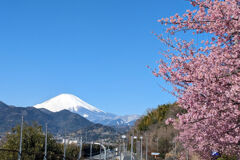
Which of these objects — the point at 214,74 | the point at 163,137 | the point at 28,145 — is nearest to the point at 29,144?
the point at 28,145

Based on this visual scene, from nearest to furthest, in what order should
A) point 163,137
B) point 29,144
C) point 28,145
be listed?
point 28,145 < point 29,144 < point 163,137

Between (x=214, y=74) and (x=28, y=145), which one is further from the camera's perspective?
(x=28, y=145)

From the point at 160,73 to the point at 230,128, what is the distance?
2914mm

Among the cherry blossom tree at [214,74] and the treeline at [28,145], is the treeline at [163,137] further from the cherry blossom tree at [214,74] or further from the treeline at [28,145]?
the treeline at [28,145]

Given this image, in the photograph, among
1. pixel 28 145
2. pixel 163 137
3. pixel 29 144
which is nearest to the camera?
pixel 28 145

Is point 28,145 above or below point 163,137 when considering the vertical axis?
below

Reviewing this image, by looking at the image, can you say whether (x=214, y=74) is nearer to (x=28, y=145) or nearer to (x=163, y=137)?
(x=28, y=145)

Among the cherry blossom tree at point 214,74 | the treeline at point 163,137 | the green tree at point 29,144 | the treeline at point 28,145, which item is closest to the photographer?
the cherry blossom tree at point 214,74

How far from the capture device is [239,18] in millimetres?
8117

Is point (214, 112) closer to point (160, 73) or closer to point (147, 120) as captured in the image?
point (160, 73)

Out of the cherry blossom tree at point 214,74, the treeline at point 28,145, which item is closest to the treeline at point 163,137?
the cherry blossom tree at point 214,74

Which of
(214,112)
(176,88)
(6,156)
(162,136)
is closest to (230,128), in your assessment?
(214,112)

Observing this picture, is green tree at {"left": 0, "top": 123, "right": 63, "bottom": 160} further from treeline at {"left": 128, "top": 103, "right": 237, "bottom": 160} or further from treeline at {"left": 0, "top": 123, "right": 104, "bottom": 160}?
treeline at {"left": 128, "top": 103, "right": 237, "bottom": 160}

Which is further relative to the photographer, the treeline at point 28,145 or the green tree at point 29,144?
the green tree at point 29,144
